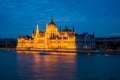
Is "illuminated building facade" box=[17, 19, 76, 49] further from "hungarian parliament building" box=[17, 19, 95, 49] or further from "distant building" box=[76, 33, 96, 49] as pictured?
"distant building" box=[76, 33, 96, 49]

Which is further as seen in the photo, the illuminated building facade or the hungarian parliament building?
the illuminated building facade

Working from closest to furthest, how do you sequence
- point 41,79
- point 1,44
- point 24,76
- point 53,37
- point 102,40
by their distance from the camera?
point 41,79
point 24,76
point 53,37
point 102,40
point 1,44

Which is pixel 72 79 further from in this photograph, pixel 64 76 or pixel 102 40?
pixel 102 40

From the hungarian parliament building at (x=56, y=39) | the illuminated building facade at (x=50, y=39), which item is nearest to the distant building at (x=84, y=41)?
the hungarian parliament building at (x=56, y=39)

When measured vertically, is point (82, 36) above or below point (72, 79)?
above

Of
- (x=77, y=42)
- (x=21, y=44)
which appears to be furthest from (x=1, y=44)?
(x=77, y=42)

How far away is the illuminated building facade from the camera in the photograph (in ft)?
245

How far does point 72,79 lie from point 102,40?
247 ft

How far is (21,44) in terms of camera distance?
3509 inches

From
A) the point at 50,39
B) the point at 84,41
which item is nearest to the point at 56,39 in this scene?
the point at 50,39

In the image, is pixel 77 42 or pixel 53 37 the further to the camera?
pixel 53 37

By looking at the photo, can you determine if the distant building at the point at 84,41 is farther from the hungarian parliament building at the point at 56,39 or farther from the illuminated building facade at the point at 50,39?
the illuminated building facade at the point at 50,39

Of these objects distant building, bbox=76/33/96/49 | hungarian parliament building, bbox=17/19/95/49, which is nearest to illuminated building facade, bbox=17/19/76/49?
hungarian parliament building, bbox=17/19/95/49

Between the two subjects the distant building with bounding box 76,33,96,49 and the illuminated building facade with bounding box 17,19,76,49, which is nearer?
the distant building with bounding box 76,33,96,49
